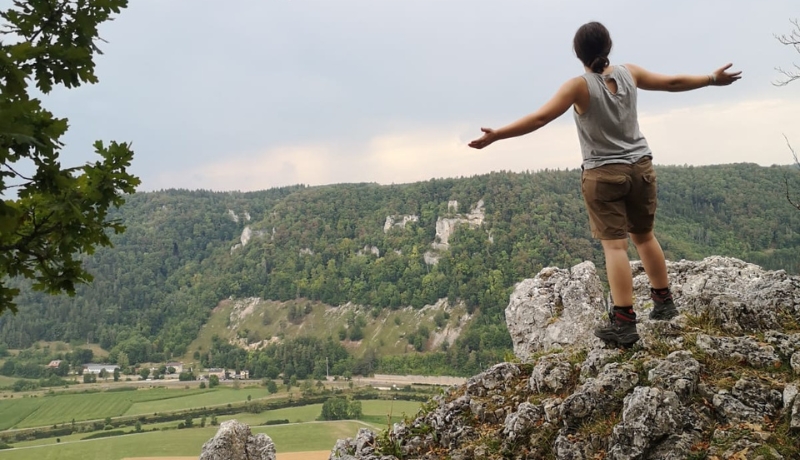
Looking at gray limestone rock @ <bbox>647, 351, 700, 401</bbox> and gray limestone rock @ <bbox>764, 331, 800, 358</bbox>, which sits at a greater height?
gray limestone rock @ <bbox>764, 331, 800, 358</bbox>

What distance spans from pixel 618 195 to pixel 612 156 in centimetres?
43

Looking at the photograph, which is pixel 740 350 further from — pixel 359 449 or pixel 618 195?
pixel 359 449

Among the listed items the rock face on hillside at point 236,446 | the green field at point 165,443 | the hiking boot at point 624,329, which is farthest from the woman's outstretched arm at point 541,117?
the green field at point 165,443

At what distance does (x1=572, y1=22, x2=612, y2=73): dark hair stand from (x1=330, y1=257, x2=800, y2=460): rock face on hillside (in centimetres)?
317

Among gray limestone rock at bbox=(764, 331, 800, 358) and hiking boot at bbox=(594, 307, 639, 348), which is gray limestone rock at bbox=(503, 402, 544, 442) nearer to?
hiking boot at bbox=(594, 307, 639, 348)

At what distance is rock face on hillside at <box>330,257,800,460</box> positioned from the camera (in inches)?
195

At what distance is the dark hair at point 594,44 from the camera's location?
238 inches

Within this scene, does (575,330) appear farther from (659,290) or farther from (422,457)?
(422,457)

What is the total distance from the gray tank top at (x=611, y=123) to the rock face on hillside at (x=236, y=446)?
39.4 ft

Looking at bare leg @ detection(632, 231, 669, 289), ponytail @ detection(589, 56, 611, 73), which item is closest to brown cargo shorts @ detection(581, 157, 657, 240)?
bare leg @ detection(632, 231, 669, 289)

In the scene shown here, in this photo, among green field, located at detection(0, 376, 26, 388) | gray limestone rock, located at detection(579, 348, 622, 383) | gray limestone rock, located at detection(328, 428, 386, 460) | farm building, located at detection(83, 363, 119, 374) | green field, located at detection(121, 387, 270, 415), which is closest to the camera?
gray limestone rock, located at detection(579, 348, 622, 383)

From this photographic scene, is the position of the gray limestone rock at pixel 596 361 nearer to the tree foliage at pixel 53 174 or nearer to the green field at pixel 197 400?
the tree foliage at pixel 53 174

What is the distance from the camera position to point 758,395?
513 centimetres

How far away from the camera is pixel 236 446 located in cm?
1454
